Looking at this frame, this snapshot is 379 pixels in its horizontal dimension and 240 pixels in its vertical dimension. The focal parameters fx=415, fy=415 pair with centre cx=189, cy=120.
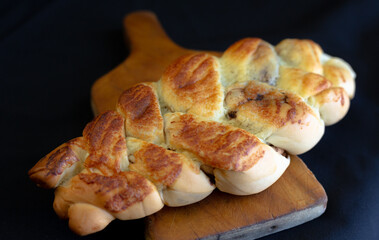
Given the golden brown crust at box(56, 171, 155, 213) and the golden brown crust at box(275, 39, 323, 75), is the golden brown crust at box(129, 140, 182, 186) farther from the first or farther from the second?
the golden brown crust at box(275, 39, 323, 75)

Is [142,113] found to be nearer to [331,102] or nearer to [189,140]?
[189,140]

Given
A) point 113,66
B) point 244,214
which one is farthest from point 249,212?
point 113,66

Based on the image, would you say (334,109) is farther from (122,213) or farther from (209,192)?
(122,213)

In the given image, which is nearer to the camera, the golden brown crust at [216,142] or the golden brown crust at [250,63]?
the golden brown crust at [216,142]

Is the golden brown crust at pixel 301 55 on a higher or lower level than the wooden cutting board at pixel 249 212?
higher

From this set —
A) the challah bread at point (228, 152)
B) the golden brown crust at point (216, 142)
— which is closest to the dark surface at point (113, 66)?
the challah bread at point (228, 152)

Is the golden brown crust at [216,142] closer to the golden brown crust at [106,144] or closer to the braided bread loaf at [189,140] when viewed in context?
the braided bread loaf at [189,140]
